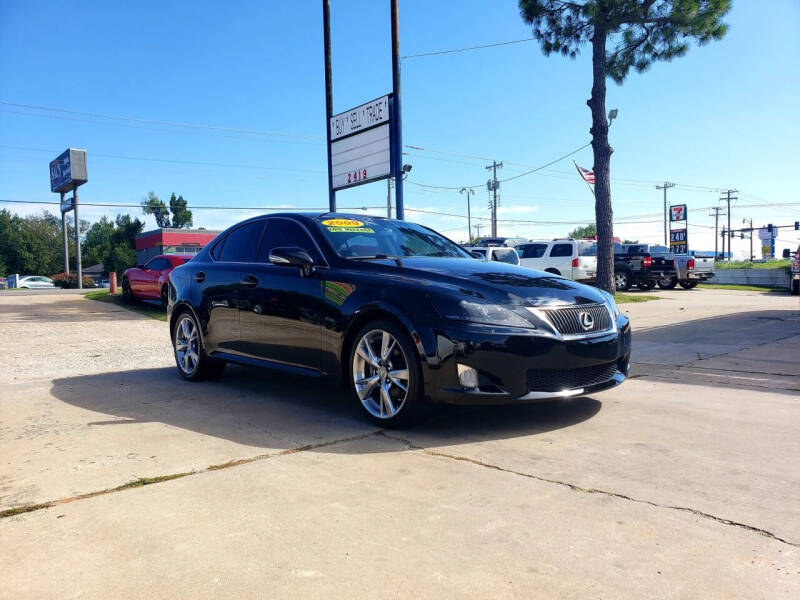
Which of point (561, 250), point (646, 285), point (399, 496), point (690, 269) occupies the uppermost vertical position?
point (561, 250)

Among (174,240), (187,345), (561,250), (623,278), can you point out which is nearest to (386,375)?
(187,345)

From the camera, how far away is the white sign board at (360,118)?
53.8 feet

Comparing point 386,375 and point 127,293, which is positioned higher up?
point 127,293

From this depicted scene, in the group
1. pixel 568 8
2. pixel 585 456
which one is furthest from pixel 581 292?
pixel 568 8

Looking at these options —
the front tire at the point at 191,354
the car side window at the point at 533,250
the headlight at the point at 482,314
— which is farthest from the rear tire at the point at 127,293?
the headlight at the point at 482,314

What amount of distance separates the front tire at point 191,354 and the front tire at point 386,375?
2265 millimetres

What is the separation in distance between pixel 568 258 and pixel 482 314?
18835 millimetres

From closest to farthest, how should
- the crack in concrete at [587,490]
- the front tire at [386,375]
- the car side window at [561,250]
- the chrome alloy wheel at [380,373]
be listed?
the crack in concrete at [587,490] < the front tire at [386,375] < the chrome alloy wheel at [380,373] < the car side window at [561,250]

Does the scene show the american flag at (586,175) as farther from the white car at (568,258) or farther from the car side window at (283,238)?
the car side window at (283,238)

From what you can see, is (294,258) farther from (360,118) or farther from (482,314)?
(360,118)

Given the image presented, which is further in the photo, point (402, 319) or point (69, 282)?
point (69, 282)

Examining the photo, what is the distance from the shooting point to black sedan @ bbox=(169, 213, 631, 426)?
13.5 ft

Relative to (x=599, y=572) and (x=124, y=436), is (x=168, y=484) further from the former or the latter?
(x=599, y=572)

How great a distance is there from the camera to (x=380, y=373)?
4.46 m
